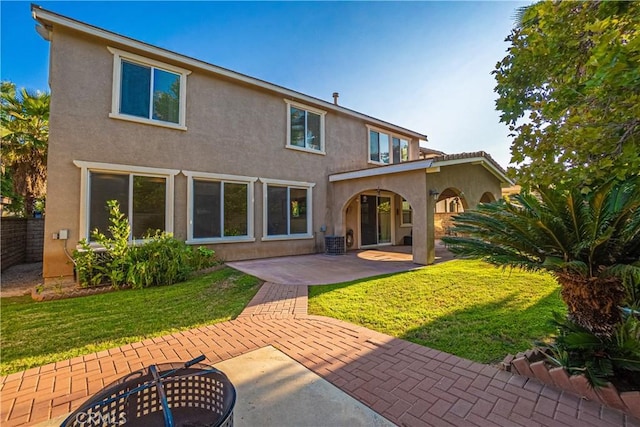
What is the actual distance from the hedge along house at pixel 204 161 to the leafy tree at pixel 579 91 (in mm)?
6521

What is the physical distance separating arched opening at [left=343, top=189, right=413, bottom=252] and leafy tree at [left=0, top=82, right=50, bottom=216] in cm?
1430

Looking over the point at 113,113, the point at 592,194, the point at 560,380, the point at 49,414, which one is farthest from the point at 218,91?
the point at 560,380

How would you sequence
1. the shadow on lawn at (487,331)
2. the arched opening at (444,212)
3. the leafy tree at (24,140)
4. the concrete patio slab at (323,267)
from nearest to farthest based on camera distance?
the shadow on lawn at (487,331), the concrete patio slab at (323,267), the leafy tree at (24,140), the arched opening at (444,212)

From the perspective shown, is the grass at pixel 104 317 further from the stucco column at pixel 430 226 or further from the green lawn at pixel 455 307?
the stucco column at pixel 430 226

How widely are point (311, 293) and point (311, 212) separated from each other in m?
6.60

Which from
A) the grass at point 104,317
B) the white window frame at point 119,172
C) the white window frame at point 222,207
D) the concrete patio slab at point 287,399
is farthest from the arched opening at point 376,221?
the concrete patio slab at point 287,399

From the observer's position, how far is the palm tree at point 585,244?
2.80m

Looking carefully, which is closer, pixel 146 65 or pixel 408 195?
pixel 146 65

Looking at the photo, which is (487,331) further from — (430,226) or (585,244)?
(430,226)

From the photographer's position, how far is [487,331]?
4.37 m

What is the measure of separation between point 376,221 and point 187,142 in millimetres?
10214

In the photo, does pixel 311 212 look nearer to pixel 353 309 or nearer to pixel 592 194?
pixel 353 309

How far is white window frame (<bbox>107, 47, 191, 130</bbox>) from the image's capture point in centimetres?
859

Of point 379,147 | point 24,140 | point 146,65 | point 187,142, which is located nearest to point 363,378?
point 187,142
